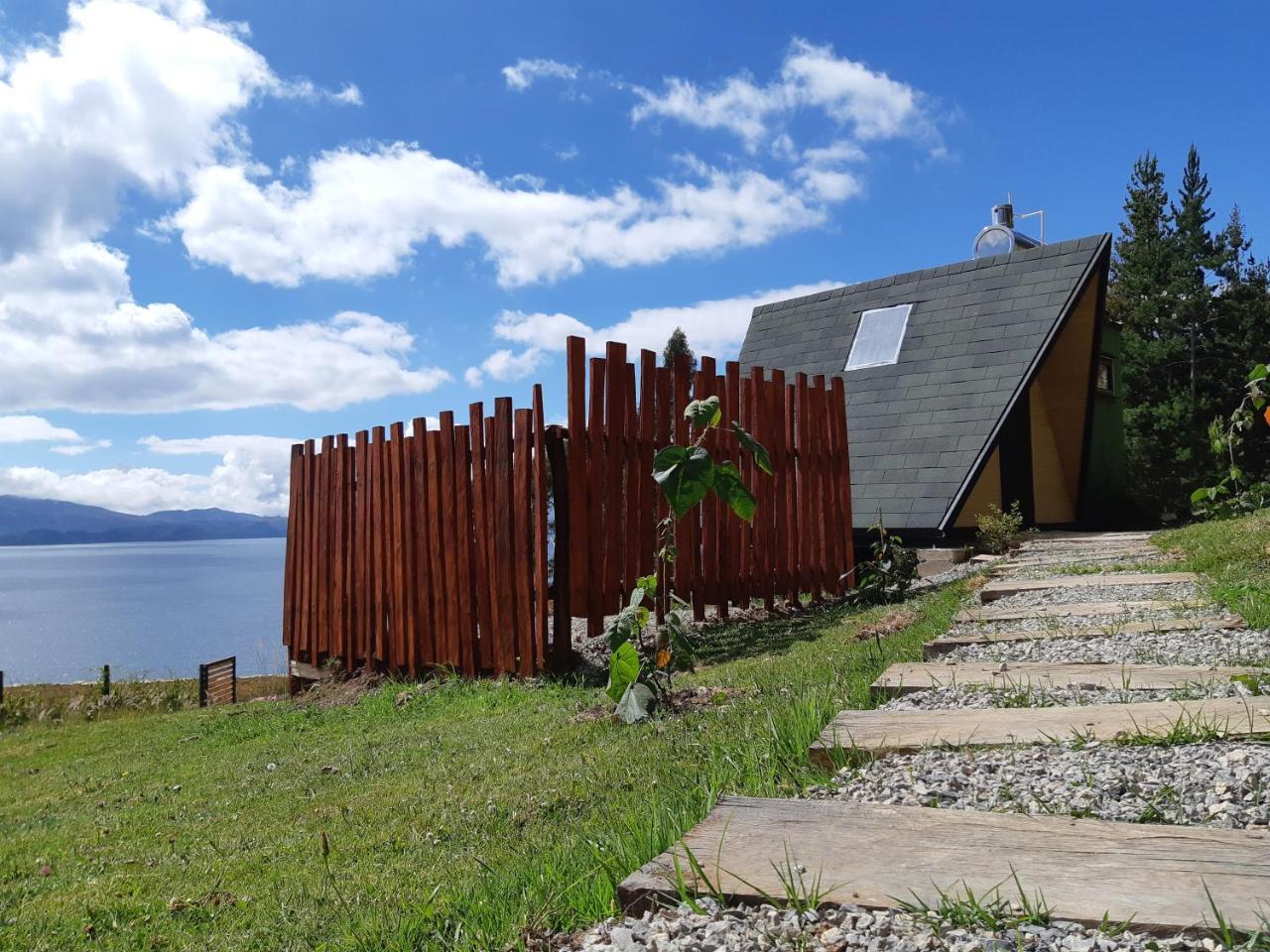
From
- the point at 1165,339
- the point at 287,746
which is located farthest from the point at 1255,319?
the point at 287,746

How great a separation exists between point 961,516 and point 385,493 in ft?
25.4

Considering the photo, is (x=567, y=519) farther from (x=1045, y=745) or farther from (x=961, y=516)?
(x=961, y=516)

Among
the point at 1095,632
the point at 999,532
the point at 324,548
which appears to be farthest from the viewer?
the point at 999,532

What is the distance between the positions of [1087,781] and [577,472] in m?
4.77

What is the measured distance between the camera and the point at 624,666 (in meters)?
4.27

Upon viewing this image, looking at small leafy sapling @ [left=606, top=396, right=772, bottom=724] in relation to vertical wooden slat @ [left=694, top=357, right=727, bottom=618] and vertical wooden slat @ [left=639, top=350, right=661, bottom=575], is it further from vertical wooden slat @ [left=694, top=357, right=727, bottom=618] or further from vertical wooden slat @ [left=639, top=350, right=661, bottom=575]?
vertical wooden slat @ [left=694, top=357, right=727, bottom=618]

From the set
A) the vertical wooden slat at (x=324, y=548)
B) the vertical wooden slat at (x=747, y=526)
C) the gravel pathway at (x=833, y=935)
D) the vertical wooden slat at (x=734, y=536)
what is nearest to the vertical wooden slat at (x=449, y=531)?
the vertical wooden slat at (x=324, y=548)

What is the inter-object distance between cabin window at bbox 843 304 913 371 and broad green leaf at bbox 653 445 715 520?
9097 mm

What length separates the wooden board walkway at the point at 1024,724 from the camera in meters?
2.45

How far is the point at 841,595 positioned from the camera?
931 centimetres

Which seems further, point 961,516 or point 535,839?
point 961,516

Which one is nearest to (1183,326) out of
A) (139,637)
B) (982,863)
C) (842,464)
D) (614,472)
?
(842,464)

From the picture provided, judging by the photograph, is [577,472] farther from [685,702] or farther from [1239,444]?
[1239,444]

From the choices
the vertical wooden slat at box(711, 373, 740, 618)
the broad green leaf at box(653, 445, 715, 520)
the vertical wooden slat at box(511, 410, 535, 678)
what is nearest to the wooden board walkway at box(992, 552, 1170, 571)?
the vertical wooden slat at box(711, 373, 740, 618)
